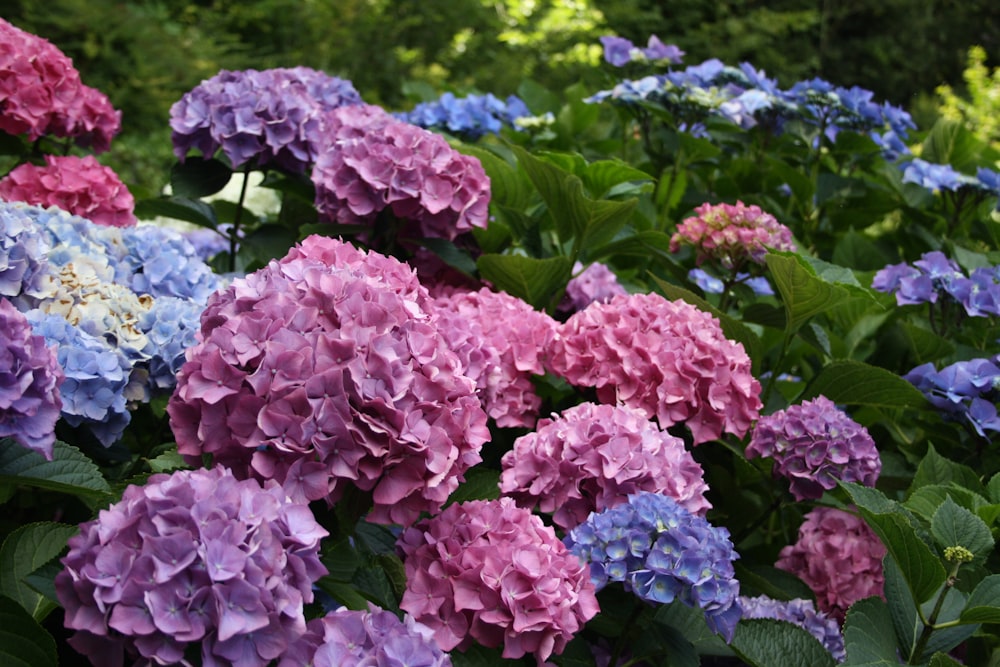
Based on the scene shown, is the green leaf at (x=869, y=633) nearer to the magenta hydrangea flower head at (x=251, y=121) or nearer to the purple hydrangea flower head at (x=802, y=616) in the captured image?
the purple hydrangea flower head at (x=802, y=616)

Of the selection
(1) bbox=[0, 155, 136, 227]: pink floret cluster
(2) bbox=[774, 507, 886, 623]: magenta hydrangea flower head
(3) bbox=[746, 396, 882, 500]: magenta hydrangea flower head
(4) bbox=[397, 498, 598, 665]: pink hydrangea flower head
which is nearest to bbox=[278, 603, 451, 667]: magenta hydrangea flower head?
(4) bbox=[397, 498, 598, 665]: pink hydrangea flower head

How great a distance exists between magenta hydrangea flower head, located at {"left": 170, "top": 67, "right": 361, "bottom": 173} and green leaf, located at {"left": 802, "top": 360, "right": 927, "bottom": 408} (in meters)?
1.15

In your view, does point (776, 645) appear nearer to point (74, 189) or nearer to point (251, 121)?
point (251, 121)

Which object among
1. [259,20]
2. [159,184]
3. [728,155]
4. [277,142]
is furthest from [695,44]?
[277,142]

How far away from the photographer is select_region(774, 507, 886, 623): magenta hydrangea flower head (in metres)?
1.86

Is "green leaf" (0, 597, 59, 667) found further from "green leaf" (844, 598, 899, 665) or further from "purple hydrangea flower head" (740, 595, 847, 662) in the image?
"purple hydrangea flower head" (740, 595, 847, 662)

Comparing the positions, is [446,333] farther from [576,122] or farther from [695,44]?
[695,44]

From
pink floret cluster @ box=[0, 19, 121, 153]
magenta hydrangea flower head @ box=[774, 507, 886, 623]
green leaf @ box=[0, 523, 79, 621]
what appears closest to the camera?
green leaf @ box=[0, 523, 79, 621]

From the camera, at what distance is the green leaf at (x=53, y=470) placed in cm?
125

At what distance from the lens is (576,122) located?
343cm

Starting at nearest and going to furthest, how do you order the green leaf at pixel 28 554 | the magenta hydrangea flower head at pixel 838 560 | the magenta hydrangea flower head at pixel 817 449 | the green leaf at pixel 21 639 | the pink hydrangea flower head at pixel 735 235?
1. the green leaf at pixel 21 639
2. the green leaf at pixel 28 554
3. the magenta hydrangea flower head at pixel 817 449
4. the magenta hydrangea flower head at pixel 838 560
5. the pink hydrangea flower head at pixel 735 235

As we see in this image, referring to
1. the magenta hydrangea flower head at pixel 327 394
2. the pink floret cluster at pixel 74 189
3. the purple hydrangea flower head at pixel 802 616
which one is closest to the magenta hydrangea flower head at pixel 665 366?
the purple hydrangea flower head at pixel 802 616

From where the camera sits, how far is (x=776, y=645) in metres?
1.50

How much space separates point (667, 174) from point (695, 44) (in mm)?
9978
